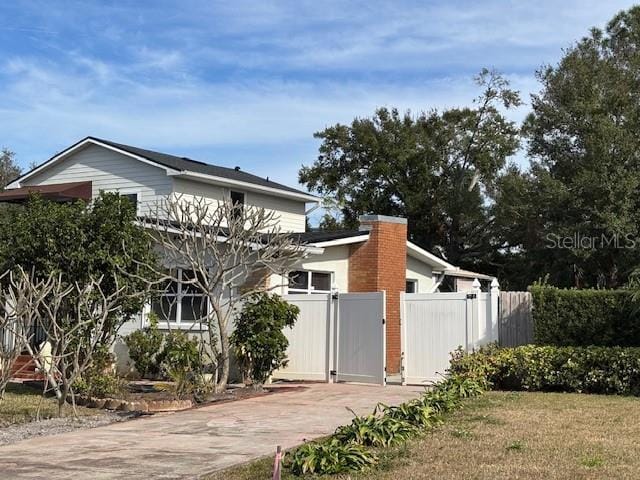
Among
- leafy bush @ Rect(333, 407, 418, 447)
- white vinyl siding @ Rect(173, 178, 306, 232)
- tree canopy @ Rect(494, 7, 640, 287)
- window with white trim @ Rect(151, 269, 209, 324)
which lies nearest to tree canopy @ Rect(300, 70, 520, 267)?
tree canopy @ Rect(494, 7, 640, 287)

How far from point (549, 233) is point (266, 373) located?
18380mm

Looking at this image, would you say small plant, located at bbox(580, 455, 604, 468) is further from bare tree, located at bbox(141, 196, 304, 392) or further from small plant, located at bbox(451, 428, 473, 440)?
bare tree, located at bbox(141, 196, 304, 392)

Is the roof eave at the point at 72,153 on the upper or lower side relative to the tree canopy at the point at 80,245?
upper

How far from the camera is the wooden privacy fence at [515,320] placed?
14969 mm

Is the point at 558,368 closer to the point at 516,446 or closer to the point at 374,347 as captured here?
the point at 374,347

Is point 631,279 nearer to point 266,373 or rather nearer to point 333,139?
point 266,373

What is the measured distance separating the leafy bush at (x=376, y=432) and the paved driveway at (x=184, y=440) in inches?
39.5

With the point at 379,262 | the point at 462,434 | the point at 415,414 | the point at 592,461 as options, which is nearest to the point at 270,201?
the point at 379,262

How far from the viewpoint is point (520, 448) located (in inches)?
305

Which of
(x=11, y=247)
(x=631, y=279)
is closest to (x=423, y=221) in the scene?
(x=631, y=279)

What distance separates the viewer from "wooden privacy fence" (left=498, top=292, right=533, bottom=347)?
49.1 ft

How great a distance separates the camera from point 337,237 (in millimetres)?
19203

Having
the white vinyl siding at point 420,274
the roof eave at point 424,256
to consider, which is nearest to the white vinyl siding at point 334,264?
the roof eave at point 424,256

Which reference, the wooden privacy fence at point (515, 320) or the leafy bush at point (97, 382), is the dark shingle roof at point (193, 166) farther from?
the wooden privacy fence at point (515, 320)
